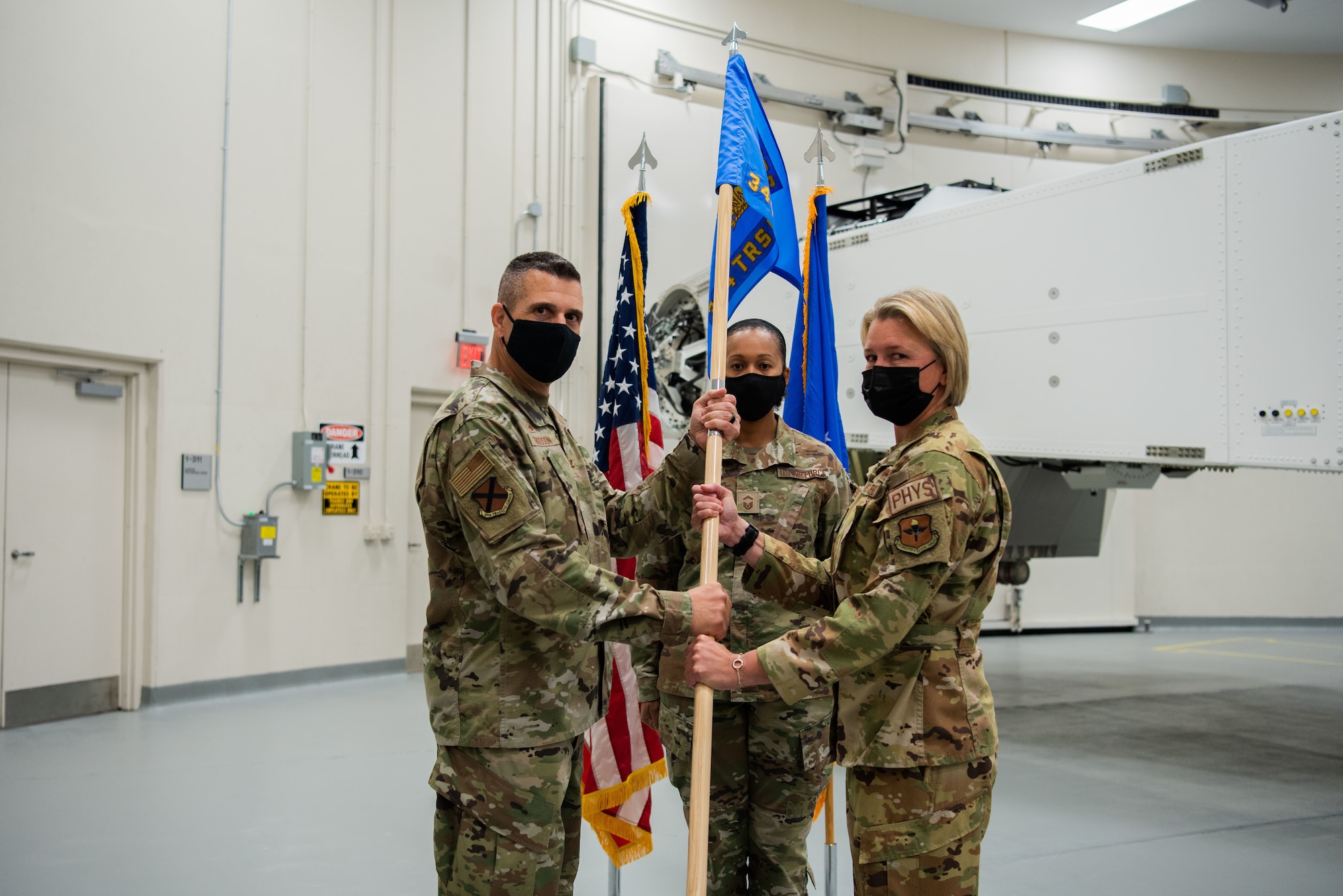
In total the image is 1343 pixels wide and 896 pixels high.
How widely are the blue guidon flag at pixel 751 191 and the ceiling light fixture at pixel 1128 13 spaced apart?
29.7 feet

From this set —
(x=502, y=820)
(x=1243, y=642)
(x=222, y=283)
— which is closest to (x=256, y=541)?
(x=222, y=283)

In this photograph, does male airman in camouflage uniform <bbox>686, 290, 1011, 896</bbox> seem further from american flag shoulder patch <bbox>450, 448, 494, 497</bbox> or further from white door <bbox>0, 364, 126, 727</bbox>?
white door <bbox>0, 364, 126, 727</bbox>

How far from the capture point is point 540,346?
2188 millimetres

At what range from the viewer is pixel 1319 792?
14.7 ft

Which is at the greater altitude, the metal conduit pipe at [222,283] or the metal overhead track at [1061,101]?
the metal overhead track at [1061,101]

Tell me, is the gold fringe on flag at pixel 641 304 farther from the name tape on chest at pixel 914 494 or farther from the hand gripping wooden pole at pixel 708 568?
the name tape on chest at pixel 914 494

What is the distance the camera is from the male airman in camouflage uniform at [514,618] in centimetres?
192

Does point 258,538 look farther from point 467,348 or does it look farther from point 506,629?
point 506,629

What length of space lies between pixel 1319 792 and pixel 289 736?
5.34 metres

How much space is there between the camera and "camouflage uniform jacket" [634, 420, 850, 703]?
103 inches

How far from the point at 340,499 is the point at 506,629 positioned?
218 inches

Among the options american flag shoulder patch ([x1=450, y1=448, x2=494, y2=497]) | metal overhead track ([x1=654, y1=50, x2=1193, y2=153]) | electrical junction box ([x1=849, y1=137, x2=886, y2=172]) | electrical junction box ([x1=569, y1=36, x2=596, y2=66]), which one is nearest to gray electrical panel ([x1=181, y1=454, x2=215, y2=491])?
electrical junction box ([x1=569, y1=36, x2=596, y2=66])

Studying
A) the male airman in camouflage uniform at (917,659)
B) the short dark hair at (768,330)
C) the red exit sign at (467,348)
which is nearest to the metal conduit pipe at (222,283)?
the red exit sign at (467,348)

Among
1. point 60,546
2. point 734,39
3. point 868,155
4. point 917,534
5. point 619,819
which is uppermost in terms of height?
point 868,155
